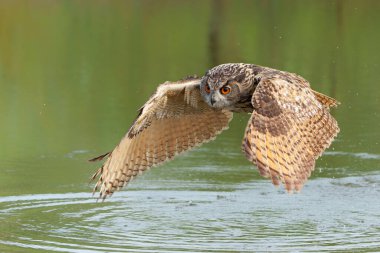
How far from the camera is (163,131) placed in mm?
9523

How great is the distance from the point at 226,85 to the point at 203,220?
3.86 ft

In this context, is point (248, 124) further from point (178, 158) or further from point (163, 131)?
point (178, 158)

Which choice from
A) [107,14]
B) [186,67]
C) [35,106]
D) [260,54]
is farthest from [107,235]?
[107,14]

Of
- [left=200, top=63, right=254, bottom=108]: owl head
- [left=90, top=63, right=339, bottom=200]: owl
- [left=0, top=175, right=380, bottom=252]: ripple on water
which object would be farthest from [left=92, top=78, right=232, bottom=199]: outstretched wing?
[left=0, top=175, right=380, bottom=252]: ripple on water

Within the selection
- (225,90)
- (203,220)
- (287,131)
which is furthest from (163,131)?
(287,131)

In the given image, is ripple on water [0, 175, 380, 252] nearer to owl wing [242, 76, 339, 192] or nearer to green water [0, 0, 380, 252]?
green water [0, 0, 380, 252]

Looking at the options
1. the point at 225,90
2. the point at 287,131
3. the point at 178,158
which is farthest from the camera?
the point at 178,158

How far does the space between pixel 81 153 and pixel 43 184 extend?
153cm

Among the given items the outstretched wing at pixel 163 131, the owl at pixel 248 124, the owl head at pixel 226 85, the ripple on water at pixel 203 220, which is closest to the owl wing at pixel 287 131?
the owl at pixel 248 124

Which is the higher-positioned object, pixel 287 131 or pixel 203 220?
pixel 287 131

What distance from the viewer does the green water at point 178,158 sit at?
9.24 meters

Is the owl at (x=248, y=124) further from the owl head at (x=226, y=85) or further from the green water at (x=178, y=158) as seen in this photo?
the green water at (x=178, y=158)

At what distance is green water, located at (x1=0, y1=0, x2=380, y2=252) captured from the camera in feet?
30.3

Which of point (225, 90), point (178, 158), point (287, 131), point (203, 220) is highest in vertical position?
point (225, 90)
